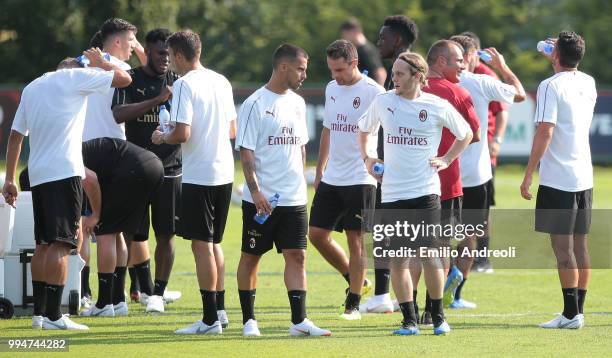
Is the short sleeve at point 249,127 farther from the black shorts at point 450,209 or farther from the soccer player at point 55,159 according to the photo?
the black shorts at point 450,209

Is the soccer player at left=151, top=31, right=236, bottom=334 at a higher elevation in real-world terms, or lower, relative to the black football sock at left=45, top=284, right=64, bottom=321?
higher

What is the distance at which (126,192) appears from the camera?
33.9ft

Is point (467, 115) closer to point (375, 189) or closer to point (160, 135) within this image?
point (375, 189)

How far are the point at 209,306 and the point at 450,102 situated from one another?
2416mm

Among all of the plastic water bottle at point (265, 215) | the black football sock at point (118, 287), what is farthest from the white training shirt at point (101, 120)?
the plastic water bottle at point (265, 215)

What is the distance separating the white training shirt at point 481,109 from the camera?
425 inches

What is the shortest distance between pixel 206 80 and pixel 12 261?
94.5 inches

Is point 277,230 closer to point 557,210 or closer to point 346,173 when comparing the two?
point 346,173

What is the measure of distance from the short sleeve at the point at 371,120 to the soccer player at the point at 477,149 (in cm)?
171

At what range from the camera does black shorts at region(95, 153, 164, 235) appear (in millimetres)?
10266

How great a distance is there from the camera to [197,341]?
8906 millimetres

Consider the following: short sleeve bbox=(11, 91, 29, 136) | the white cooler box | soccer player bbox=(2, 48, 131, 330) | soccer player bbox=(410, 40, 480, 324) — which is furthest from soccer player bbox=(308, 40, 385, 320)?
short sleeve bbox=(11, 91, 29, 136)

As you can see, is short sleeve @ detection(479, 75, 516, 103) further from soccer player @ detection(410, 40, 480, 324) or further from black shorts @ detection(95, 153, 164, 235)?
black shorts @ detection(95, 153, 164, 235)

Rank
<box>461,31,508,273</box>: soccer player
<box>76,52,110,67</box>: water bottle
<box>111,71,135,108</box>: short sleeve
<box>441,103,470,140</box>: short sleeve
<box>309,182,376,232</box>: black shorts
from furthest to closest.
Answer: <box>461,31,508,273</box>: soccer player < <box>111,71,135,108</box>: short sleeve < <box>309,182,376,232</box>: black shorts < <box>76,52,110,67</box>: water bottle < <box>441,103,470,140</box>: short sleeve
